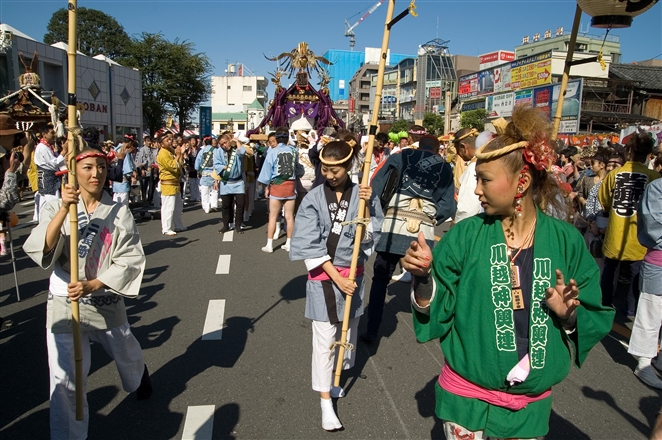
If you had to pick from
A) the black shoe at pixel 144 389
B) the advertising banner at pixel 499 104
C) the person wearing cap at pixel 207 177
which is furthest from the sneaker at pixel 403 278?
the advertising banner at pixel 499 104

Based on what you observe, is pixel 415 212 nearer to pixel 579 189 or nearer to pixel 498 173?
pixel 498 173

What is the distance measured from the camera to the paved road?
307 cm

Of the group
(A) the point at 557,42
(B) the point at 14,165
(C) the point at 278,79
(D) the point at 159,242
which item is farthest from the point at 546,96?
(B) the point at 14,165

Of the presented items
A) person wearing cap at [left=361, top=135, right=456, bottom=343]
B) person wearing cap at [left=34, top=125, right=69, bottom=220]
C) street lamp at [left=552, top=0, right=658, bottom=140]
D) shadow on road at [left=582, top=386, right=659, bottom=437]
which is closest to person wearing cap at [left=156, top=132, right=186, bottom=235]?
person wearing cap at [left=34, top=125, right=69, bottom=220]

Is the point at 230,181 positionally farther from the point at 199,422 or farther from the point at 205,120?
the point at 205,120

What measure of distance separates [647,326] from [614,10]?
2.52 metres

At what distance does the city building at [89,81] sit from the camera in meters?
18.4

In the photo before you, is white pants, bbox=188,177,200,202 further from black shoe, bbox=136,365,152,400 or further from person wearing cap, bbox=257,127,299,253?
black shoe, bbox=136,365,152,400

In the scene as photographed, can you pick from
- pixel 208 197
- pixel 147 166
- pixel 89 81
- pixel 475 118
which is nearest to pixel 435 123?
pixel 475 118

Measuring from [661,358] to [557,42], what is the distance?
217 ft

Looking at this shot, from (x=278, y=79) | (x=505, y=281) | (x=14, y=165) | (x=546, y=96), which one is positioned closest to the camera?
(x=505, y=281)

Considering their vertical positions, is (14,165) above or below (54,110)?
below

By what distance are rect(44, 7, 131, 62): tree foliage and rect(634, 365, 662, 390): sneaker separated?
52.6 m

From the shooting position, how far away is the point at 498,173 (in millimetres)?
1931
